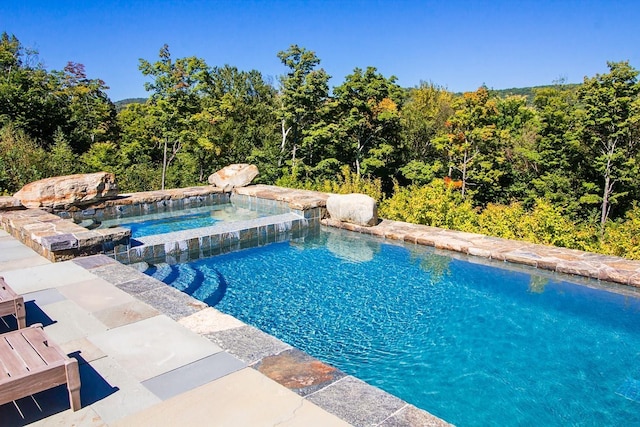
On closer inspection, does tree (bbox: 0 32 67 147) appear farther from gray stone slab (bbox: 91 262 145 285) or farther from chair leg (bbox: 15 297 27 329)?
chair leg (bbox: 15 297 27 329)

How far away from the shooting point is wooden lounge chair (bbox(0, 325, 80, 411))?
202cm

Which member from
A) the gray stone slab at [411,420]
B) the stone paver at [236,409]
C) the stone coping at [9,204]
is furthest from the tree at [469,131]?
the stone paver at [236,409]

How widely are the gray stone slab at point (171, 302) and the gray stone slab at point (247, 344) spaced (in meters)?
0.50

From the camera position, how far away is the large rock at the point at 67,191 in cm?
772

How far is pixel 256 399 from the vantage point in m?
2.38

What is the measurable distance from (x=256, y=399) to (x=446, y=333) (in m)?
2.28

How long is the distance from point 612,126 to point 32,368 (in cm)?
1900

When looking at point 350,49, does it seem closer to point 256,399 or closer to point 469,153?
point 469,153

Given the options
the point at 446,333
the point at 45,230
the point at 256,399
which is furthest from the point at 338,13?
the point at 256,399

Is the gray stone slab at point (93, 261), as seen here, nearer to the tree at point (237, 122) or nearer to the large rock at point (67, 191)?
the large rock at point (67, 191)

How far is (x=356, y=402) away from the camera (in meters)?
2.36

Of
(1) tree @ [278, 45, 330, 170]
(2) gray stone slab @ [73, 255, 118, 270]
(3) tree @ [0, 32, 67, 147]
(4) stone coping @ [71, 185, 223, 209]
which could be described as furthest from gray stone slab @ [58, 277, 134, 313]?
(3) tree @ [0, 32, 67, 147]

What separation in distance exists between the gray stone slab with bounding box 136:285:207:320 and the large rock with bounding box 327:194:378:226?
4.09 metres

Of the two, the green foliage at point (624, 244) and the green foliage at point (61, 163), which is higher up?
the green foliage at point (61, 163)
